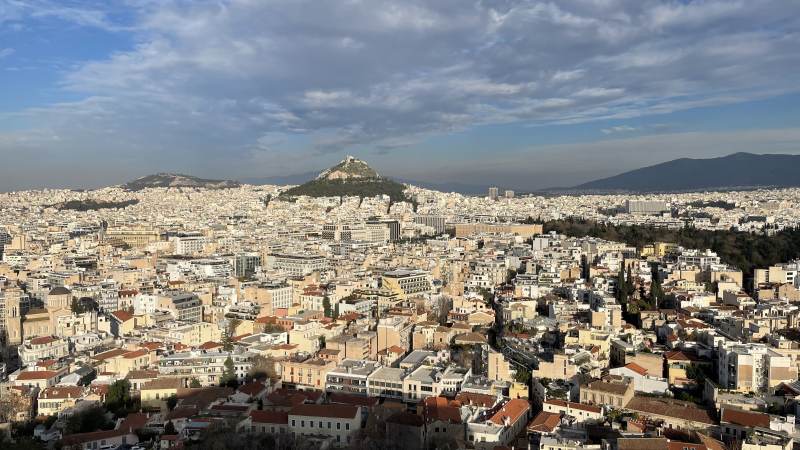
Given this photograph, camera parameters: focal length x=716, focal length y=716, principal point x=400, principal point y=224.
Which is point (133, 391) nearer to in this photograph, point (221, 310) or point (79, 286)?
point (221, 310)

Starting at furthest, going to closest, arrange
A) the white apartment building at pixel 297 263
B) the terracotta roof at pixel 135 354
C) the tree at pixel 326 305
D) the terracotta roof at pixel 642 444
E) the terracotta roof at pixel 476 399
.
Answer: the white apartment building at pixel 297 263
the tree at pixel 326 305
the terracotta roof at pixel 135 354
the terracotta roof at pixel 476 399
the terracotta roof at pixel 642 444

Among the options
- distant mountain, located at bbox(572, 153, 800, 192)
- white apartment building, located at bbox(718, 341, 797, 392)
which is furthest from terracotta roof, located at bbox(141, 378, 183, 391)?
distant mountain, located at bbox(572, 153, 800, 192)

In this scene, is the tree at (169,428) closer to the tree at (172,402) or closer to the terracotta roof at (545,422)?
the tree at (172,402)

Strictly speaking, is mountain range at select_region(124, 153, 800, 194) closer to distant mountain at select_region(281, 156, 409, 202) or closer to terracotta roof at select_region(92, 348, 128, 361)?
distant mountain at select_region(281, 156, 409, 202)

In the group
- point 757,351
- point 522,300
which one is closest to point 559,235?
point 522,300

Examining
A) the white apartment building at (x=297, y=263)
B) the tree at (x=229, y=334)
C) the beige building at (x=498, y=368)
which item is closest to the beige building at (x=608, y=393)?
the beige building at (x=498, y=368)

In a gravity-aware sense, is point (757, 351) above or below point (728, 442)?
above
